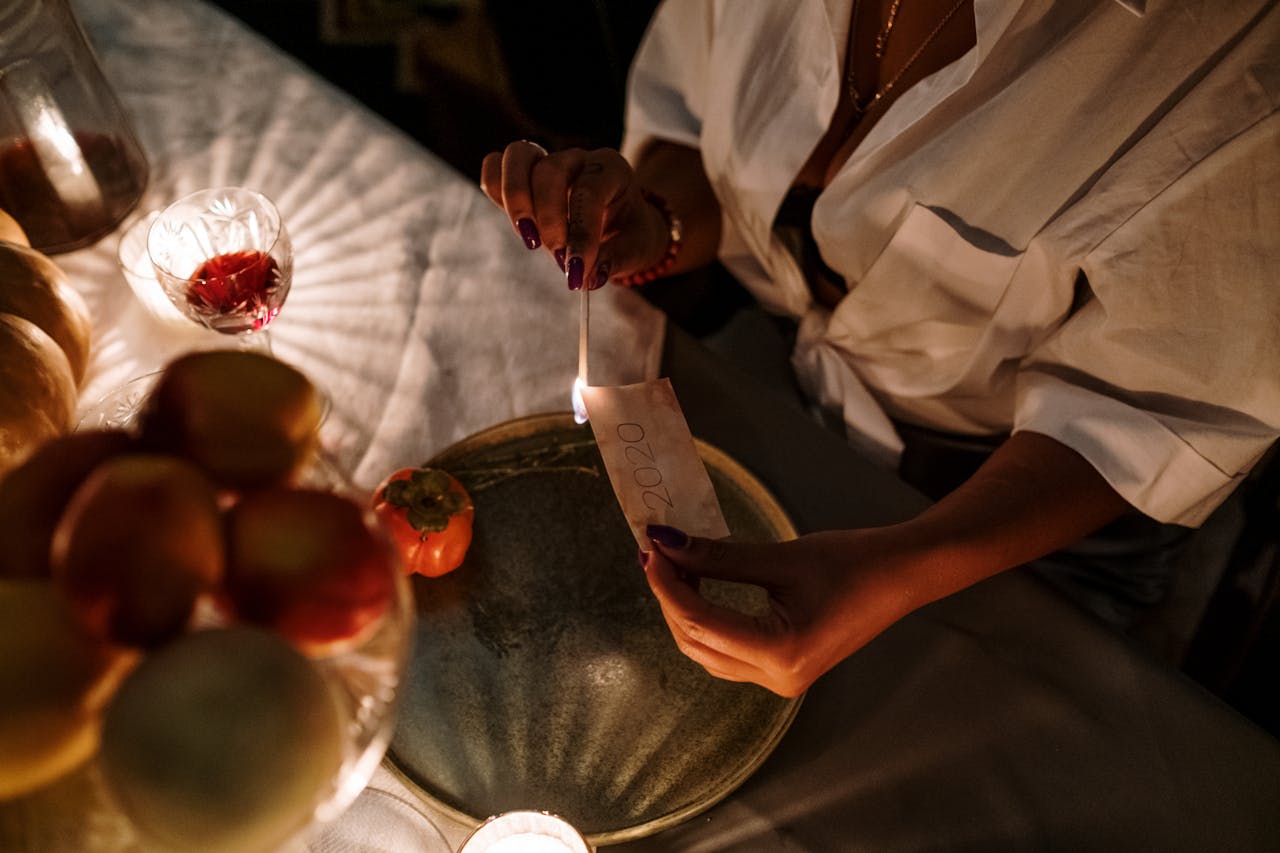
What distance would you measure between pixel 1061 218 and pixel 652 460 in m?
0.47

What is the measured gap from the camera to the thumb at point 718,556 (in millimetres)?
646

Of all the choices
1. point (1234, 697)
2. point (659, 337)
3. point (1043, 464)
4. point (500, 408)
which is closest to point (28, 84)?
point (500, 408)

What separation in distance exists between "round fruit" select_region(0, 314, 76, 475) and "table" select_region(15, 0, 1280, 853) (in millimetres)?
180

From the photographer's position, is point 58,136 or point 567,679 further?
point 58,136

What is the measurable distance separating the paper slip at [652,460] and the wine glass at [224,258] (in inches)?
13.7

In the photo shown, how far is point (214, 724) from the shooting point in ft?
0.91

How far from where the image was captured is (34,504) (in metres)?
0.33

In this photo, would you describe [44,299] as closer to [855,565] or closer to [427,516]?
[427,516]

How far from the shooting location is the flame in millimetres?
779

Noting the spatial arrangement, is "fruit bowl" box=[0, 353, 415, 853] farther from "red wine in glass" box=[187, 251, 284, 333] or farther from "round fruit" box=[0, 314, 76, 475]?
"red wine in glass" box=[187, 251, 284, 333]

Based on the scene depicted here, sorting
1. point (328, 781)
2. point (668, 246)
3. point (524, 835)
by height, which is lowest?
point (524, 835)

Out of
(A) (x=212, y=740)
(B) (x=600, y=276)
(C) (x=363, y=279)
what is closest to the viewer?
(A) (x=212, y=740)

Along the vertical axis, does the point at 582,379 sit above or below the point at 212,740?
below

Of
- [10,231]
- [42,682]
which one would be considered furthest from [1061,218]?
[10,231]
